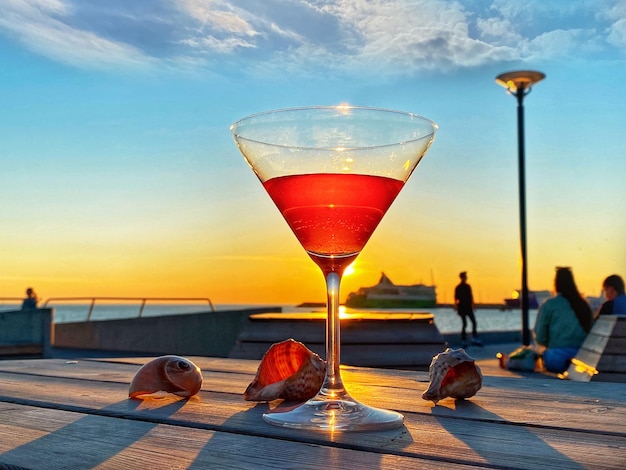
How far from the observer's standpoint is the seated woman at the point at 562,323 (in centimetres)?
844

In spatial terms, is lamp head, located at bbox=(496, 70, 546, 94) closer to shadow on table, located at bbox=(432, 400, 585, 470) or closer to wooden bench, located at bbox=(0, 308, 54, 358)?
wooden bench, located at bbox=(0, 308, 54, 358)

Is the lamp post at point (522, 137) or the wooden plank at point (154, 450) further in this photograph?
the lamp post at point (522, 137)

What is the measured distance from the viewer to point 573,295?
8727 millimetres

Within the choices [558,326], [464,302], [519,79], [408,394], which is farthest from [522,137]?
[408,394]

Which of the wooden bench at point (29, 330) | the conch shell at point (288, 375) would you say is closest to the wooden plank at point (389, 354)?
the conch shell at point (288, 375)

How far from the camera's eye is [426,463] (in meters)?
1.10

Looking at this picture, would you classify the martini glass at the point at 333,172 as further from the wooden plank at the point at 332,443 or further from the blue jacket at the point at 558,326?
the blue jacket at the point at 558,326

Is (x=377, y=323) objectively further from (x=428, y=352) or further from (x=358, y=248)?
(x=358, y=248)

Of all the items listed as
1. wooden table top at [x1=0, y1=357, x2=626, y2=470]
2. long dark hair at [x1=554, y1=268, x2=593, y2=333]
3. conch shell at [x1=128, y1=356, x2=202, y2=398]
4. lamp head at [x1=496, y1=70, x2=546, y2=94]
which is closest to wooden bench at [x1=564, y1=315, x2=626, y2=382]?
long dark hair at [x1=554, y1=268, x2=593, y2=333]

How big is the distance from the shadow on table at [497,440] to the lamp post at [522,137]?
35.9 ft

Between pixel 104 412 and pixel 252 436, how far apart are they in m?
0.47

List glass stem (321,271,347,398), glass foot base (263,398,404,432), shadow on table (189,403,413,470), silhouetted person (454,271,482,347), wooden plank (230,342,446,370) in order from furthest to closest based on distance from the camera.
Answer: silhouetted person (454,271,482,347), wooden plank (230,342,446,370), glass stem (321,271,347,398), glass foot base (263,398,404,432), shadow on table (189,403,413,470)

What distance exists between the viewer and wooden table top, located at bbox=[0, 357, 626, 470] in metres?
1.12

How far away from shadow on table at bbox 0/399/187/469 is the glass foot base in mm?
267
